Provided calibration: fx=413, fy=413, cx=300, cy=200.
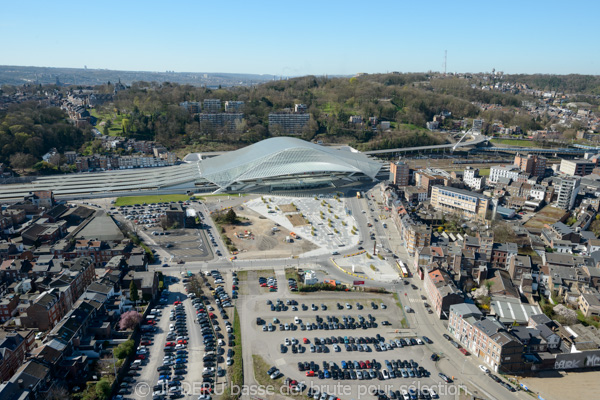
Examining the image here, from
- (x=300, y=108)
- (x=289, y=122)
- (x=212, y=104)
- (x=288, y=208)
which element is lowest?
(x=288, y=208)

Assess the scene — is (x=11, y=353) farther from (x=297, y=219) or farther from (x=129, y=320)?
(x=297, y=219)

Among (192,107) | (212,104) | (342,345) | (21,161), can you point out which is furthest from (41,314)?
(212,104)

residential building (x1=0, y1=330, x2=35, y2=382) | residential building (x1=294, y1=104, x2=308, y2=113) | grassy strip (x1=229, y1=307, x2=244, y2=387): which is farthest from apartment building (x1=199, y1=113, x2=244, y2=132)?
residential building (x1=0, y1=330, x2=35, y2=382)

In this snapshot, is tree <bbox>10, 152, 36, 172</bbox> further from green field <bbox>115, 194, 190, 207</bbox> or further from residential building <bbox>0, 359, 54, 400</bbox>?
residential building <bbox>0, 359, 54, 400</bbox>

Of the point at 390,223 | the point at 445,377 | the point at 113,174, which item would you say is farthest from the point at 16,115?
the point at 445,377

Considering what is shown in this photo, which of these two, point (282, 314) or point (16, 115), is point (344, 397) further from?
point (16, 115)
